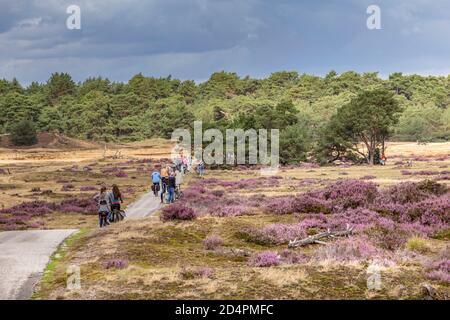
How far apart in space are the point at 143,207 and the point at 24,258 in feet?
46.8

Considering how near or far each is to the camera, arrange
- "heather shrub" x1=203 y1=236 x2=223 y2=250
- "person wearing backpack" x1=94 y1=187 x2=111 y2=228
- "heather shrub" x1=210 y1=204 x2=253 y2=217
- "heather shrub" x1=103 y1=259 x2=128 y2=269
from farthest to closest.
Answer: "heather shrub" x1=210 y1=204 x2=253 y2=217, "person wearing backpack" x1=94 y1=187 x2=111 y2=228, "heather shrub" x1=203 y1=236 x2=223 y2=250, "heather shrub" x1=103 y1=259 x2=128 y2=269

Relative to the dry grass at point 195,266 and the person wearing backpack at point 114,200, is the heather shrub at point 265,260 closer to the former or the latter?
the dry grass at point 195,266

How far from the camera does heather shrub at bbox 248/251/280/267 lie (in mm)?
17609

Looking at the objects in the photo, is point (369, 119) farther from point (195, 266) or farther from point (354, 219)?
point (195, 266)

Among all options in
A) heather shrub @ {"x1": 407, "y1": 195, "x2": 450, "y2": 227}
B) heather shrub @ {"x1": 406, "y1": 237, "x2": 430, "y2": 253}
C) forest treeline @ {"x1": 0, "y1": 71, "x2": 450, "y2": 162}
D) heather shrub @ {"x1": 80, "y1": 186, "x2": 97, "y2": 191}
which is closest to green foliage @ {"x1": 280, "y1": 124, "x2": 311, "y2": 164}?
forest treeline @ {"x1": 0, "y1": 71, "x2": 450, "y2": 162}

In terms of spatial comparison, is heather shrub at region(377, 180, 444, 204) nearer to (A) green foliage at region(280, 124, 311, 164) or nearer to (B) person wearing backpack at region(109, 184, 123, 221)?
(B) person wearing backpack at region(109, 184, 123, 221)

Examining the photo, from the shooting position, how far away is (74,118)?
144750 mm

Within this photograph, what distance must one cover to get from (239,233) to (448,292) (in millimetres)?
10873

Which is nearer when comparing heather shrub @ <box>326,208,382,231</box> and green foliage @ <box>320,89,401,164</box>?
heather shrub @ <box>326,208,382,231</box>

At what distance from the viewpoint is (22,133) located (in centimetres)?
11862

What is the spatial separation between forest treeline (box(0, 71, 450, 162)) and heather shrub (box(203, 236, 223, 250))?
2533 inches

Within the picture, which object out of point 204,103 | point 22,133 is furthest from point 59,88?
point 22,133
